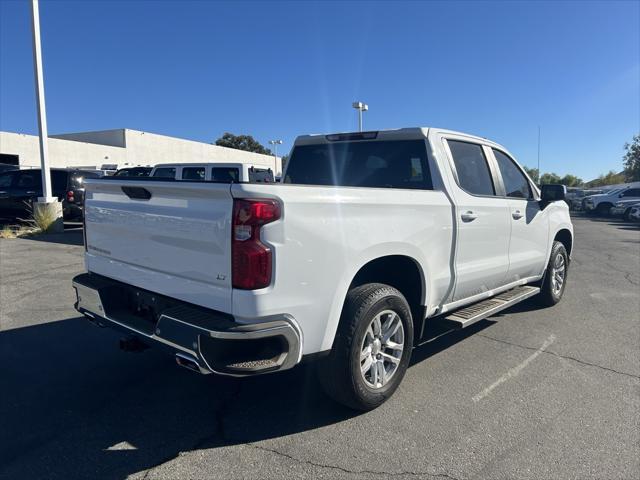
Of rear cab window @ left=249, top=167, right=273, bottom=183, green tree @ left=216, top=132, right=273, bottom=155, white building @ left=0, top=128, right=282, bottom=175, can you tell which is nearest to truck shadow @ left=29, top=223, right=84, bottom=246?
rear cab window @ left=249, top=167, right=273, bottom=183

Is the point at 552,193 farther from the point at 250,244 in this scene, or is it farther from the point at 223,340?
the point at 223,340

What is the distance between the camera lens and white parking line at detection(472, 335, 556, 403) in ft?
11.8

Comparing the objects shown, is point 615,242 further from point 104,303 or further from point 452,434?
point 104,303

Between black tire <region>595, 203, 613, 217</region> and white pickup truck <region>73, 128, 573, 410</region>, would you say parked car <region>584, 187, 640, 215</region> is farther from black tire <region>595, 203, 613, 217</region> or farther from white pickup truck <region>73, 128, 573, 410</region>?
white pickup truck <region>73, 128, 573, 410</region>

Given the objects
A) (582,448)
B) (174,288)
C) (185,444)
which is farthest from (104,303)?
(582,448)

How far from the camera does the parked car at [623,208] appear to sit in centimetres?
2409

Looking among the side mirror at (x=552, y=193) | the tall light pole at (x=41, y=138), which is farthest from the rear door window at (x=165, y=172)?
the side mirror at (x=552, y=193)

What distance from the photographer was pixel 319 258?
2.73 meters

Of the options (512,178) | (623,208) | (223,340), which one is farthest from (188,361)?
(623,208)

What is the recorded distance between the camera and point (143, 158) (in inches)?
1602

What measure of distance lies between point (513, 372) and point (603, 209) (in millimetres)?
28860

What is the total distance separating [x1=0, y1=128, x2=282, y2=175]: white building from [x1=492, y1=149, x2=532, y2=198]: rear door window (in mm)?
25661

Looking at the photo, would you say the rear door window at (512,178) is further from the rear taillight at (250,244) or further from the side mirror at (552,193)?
the rear taillight at (250,244)

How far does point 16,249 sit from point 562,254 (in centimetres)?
1050
